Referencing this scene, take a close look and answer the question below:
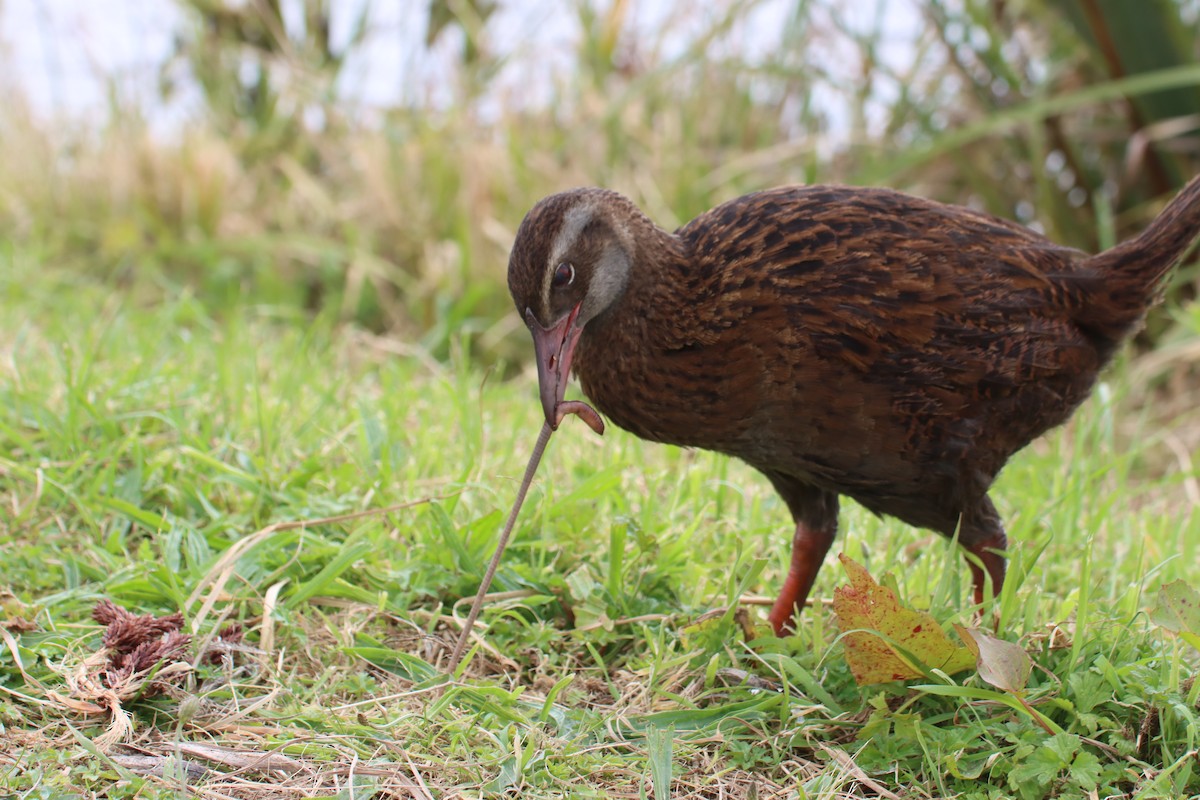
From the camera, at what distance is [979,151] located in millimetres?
6379

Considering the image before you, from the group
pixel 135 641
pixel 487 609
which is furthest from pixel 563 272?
pixel 135 641

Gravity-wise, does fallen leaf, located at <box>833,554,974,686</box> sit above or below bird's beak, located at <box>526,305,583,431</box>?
below

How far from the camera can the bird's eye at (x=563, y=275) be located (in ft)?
8.21

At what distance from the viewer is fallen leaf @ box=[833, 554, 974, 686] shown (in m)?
2.28

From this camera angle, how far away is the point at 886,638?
2248 mm

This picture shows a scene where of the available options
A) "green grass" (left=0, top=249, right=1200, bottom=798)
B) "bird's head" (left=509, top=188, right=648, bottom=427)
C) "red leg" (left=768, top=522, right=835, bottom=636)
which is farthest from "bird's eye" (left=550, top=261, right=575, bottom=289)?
"red leg" (left=768, top=522, right=835, bottom=636)

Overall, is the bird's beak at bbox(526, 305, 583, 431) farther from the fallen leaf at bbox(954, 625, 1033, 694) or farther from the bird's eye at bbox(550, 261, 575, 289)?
the fallen leaf at bbox(954, 625, 1033, 694)

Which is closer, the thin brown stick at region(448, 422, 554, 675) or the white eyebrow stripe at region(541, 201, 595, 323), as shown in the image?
the thin brown stick at region(448, 422, 554, 675)

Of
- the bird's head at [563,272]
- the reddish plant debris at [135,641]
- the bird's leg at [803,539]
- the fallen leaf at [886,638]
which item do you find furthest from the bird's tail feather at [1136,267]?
the reddish plant debris at [135,641]

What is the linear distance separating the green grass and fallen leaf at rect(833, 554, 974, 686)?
0.07 meters

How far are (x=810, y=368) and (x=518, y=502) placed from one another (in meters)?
0.67

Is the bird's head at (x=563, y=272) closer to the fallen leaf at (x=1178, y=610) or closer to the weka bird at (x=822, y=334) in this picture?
the weka bird at (x=822, y=334)

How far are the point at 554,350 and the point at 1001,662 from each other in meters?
1.06

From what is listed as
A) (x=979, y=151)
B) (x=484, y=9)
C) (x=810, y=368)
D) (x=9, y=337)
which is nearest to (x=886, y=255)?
(x=810, y=368)
